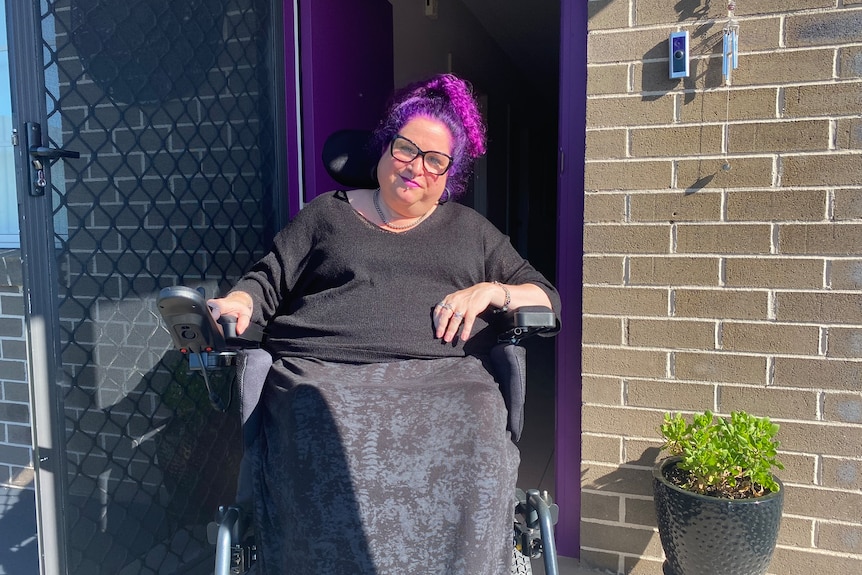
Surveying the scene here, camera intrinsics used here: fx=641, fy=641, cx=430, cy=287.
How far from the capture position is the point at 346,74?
2.74 m

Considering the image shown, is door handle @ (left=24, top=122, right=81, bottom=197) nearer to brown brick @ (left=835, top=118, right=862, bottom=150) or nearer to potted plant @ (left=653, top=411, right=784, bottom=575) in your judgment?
potted plant @ (left=653, top=411, right=784, bottom=575)

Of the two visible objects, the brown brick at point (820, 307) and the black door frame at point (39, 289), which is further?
the brown brick at point (820, 307)

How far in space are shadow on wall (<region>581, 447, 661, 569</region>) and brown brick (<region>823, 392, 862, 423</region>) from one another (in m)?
0.49

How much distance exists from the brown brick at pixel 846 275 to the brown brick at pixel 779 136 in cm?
33

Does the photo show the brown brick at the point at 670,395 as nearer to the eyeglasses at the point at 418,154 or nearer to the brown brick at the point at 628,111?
the brown brick at the point at 628,111

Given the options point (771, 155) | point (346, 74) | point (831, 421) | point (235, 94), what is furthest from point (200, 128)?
point (831, 421)

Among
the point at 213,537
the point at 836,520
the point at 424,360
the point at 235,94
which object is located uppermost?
the point at 235,94

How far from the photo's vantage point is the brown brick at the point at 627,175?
76.5 inches

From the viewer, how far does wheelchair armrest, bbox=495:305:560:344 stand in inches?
60.1

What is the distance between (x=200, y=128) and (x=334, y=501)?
1.42 m

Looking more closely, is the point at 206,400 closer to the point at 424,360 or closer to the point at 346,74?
the point at 424,360

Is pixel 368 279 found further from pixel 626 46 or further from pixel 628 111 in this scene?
pixel 626 46

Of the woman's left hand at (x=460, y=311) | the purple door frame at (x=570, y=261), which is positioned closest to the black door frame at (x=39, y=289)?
the woman's left hand at (x=460, y=311)

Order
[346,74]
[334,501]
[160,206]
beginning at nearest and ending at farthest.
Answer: [334,501] < [160,206] < [346,74]
